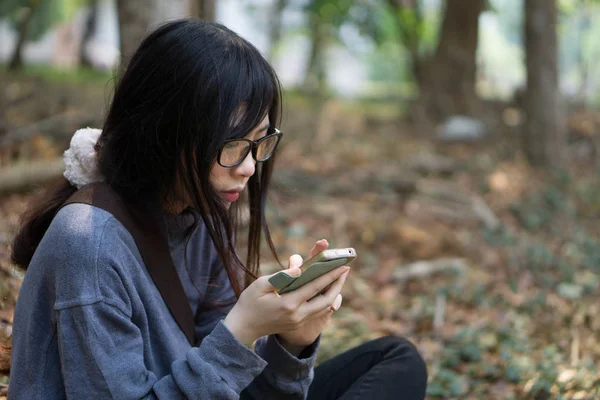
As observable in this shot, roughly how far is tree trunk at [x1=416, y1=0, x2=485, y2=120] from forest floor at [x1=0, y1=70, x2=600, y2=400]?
1.09 m

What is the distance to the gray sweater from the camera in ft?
4.58

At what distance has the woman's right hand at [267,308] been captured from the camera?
1.52 meters

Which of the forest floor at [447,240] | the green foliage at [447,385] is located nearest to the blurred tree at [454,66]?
the forest floor at [447,240]

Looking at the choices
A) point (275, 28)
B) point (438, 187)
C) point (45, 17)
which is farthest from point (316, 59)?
point (438, 187)

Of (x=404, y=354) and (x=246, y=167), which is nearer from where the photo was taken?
(x=246, y=167)

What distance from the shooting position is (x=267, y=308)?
4.98 ft

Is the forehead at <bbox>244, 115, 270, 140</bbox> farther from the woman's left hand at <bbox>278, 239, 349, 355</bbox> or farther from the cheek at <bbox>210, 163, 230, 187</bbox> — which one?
the woman's left hand at <bbox>278, 239, 349, 355</bbox>

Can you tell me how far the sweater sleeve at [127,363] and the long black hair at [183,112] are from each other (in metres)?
0.27

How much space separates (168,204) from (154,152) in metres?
0.17

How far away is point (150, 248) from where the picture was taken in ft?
5.26

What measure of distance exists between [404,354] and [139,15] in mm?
2258

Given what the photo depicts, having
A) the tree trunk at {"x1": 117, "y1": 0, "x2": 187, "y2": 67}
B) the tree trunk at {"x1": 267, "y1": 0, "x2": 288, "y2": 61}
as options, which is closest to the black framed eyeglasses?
the tree trunk at {"x1": 117, "y1": 0, "x2": 187, "y2": 67}

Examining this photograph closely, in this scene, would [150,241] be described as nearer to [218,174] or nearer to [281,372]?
[218,174]

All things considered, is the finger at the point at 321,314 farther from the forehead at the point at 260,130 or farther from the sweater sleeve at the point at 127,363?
the forehead at the point at 260,130
